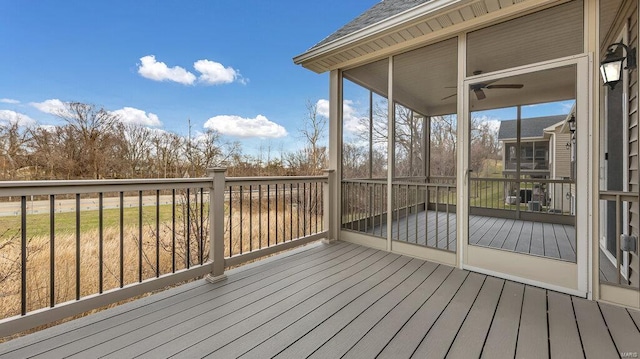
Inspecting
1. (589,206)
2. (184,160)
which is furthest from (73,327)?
(184,160)

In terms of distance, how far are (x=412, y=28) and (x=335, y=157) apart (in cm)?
189

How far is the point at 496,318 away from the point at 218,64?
1664cm

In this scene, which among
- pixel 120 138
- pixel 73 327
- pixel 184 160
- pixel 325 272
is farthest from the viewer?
pixel 120 138

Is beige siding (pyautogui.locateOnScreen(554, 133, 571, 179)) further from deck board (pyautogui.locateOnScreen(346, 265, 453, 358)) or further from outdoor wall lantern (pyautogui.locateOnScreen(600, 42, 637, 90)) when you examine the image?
deck board (pyautogui.locateOnScreen(346, 265, 453, 358))

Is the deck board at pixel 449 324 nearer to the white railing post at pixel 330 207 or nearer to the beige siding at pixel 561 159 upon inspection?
the white railing post at pixel 330 207

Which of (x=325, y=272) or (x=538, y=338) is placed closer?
(x=538, y=338)


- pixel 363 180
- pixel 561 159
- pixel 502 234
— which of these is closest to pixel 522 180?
pixel 561 159

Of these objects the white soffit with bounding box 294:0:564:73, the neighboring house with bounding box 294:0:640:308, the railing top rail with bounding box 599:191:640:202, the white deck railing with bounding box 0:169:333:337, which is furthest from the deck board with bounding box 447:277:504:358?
the white soffit with bounding box 294:0:564:73

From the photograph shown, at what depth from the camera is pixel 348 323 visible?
1830mm

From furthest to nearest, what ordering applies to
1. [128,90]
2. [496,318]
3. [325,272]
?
[128,90] → [325,272] → [496,318]

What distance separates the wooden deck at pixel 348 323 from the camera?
1542mm

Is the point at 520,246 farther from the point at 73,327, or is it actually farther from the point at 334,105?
the point at 73,327

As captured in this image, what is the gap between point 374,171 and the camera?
153 inches

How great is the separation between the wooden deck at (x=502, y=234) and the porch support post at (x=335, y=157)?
23.0 inches
